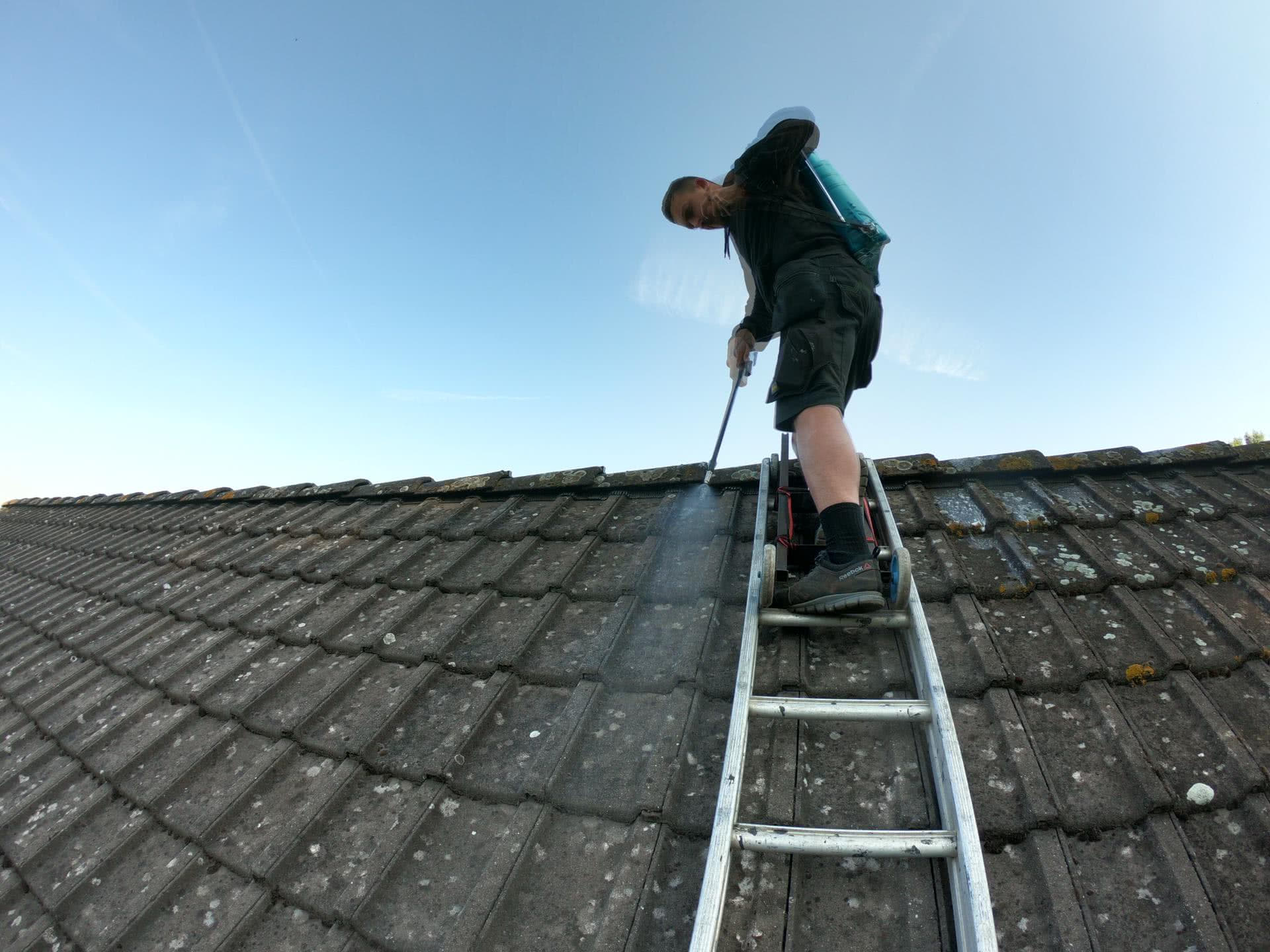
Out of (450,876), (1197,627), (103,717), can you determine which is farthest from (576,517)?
(1197,627)

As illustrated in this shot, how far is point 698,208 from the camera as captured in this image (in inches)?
88.8

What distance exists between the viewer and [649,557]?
2453 mm

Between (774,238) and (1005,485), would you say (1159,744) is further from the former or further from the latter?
(774,238)

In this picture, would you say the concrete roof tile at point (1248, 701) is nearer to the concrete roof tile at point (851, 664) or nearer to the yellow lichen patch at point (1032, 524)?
the concrete roof tile at point (851, 664)

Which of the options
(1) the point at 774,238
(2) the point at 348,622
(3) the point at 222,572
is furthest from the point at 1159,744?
(3) the point at 222,572

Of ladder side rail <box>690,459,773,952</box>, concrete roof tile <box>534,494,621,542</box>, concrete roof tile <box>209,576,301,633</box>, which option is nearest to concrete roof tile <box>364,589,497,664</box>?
concrete roof tile <box>534,494,621,542</box>

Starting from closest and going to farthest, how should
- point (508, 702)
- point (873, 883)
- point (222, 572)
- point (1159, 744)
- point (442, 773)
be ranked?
point (873, 883) < point (1159, 744) < point (442, 773) < point (508, 702) < point (222, 572)

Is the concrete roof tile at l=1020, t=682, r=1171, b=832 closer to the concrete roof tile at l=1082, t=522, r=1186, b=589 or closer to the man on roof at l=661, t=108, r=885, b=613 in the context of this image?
the man on roof at l=661, t=108, r=885, b=613

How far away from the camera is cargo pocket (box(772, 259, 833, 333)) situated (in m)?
1.91

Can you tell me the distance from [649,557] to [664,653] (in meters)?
0.67

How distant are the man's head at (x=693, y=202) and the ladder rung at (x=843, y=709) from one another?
5.80 ft

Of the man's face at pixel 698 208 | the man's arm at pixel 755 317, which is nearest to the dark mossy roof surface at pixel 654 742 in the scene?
the man's arm at pixel 755 317

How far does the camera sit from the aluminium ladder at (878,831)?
0.98 metres

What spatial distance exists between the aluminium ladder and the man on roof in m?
0.11
